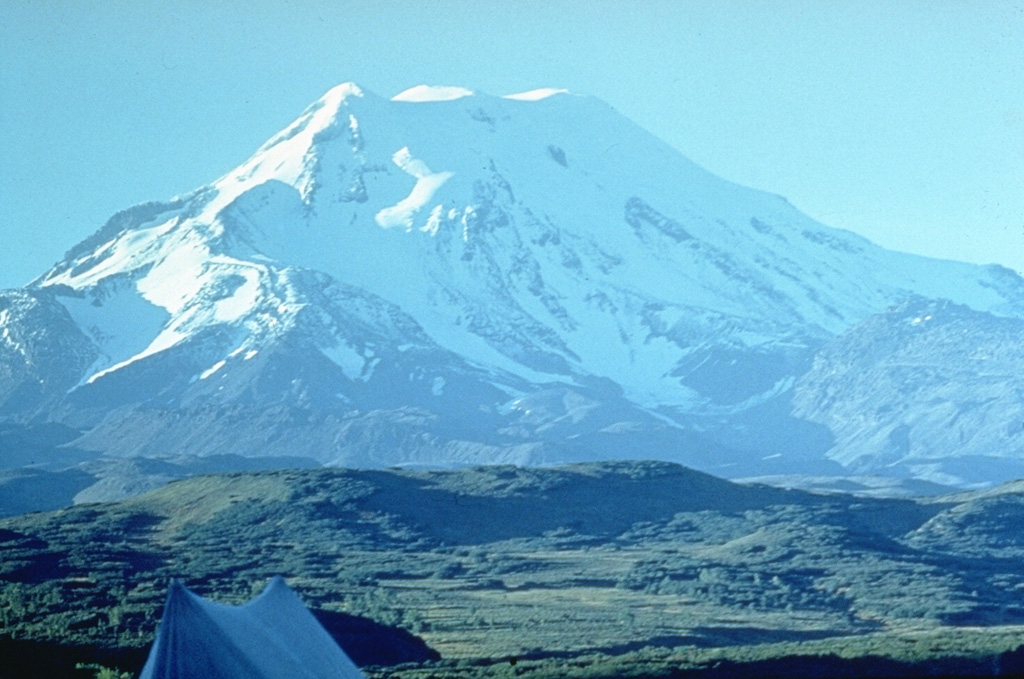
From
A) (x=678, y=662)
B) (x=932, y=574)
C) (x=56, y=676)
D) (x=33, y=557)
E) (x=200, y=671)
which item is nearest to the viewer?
(x=200, y=671)

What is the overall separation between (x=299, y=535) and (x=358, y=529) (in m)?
6.04

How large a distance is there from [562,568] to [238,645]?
91674 millimetres

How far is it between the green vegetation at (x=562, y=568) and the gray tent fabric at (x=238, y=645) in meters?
16.3

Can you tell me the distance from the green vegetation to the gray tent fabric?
1632cm

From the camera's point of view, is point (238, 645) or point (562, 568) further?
point (562, 568)

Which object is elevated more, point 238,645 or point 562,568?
point 238,645

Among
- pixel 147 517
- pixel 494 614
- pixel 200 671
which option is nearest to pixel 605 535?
pixel 147 517

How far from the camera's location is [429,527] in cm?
16438

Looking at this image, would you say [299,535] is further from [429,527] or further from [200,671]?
[200,671]

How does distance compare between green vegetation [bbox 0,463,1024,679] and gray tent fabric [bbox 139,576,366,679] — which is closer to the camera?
gray tent fabric [bbox 139,576,366,679]

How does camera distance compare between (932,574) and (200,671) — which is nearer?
(200,671)

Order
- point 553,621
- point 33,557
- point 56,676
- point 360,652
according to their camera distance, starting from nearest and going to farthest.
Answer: point 56,676
point 360,652
point 553,621
point 33,557

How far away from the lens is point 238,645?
51031 mm

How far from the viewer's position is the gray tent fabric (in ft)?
160
